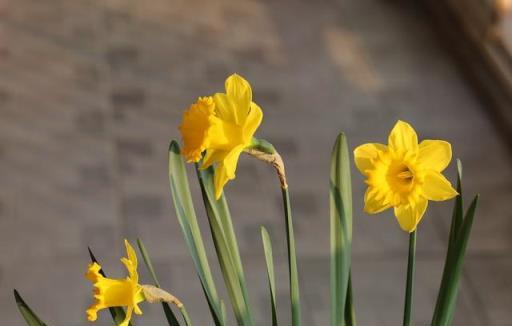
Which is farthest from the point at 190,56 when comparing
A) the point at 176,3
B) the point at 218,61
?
the point at 176,3

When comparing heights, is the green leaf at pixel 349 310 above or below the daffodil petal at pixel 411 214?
below

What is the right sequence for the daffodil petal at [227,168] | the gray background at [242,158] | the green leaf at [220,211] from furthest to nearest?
1. the gray background at [242,158]
2. the green leaf at [220,211]
3. the daffodil petal at [227,168]

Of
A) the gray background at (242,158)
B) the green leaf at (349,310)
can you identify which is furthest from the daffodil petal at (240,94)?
the gray background at (242,158)

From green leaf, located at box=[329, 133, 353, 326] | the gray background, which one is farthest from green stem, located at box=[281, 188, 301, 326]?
the gray background

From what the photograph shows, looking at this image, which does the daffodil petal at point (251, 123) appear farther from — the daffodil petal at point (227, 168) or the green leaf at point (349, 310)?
the green leaf at point (349, 310)

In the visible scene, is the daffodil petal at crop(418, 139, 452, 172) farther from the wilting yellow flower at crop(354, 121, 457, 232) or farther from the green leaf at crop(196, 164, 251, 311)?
the green leaf at crop(196, 164, 251, 311)

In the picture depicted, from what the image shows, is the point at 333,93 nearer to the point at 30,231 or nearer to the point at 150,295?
the point at 30,231

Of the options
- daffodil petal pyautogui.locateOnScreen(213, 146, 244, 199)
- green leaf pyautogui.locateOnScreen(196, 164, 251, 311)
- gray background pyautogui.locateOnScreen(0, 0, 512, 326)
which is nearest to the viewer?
daffodil petal pyautogui.locateOnScreen(213, 146, 244, 199)
